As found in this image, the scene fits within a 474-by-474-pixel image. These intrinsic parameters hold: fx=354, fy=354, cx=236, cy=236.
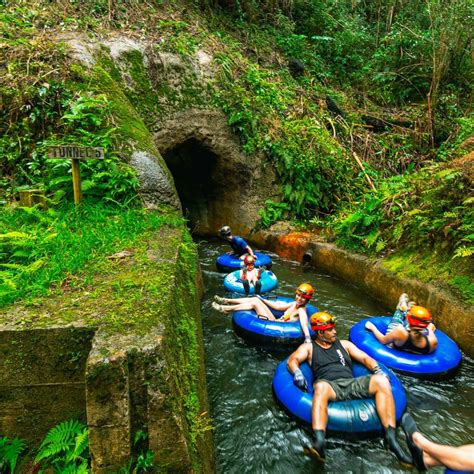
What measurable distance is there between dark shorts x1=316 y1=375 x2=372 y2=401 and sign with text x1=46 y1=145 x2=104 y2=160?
4.66 metres

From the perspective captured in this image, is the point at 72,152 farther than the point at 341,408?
Yes

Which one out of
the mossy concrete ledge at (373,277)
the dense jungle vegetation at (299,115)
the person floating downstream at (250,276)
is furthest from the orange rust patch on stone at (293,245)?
the person floating downstream at (250,276)

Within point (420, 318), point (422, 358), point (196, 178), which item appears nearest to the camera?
point (420, 318)

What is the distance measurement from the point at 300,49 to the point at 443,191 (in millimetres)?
12563

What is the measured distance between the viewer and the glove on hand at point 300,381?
4.37 m

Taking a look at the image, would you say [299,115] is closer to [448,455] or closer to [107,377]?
[448,455]

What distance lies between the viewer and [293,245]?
34.5 ft

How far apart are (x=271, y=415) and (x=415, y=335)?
8.06ft

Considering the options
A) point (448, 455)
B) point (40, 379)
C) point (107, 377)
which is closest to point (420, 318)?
point (448, 455)

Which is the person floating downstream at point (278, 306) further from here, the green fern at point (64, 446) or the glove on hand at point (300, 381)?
the green fern at point (64, 446)

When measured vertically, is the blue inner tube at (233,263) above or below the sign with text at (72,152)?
below

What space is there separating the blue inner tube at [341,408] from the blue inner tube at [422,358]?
73 cm

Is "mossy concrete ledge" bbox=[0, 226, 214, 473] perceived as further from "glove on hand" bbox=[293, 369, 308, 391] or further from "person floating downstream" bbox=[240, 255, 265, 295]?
"person floating downstream" bbox=[240, 255, 265, 295]

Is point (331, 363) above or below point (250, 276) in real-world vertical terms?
below
